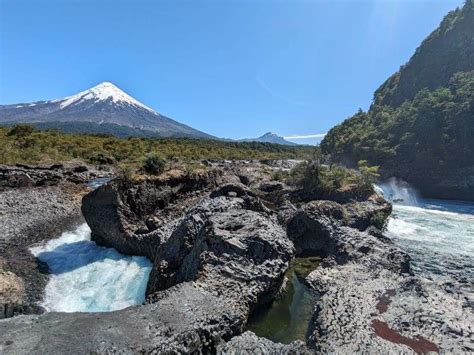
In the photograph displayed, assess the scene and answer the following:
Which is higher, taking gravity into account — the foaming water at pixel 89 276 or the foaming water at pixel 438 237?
the foaming water at pixel 438 237

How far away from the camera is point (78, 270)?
14086 mm

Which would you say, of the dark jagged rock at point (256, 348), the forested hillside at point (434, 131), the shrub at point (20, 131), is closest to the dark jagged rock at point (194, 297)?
the dark jagged rock at point (256, 348)

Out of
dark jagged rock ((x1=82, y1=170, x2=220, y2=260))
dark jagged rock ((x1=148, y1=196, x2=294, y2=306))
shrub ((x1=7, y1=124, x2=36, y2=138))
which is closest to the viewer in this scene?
dark jagged rock ((x1=148, y1=196, x2=294, y2=306))

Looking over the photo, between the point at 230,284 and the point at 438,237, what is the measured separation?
693 inches

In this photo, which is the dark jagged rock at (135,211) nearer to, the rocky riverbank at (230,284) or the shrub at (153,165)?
the rocky riverbank at (230,284)

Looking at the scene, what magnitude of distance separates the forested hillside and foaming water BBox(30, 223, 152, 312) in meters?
38.9

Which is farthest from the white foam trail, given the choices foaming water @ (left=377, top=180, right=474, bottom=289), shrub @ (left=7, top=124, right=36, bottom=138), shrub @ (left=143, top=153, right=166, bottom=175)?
shrub @ (left=7, top=124, right=36, bottom=138)

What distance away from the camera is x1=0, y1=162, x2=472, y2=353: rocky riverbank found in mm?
7059

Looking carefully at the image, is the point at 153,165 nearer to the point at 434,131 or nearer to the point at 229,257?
the point at 229,257

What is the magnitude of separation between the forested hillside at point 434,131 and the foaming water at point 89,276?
3888cm

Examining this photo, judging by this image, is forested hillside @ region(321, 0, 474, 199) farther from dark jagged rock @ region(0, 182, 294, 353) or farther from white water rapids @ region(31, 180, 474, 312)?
dark jagged rock @ region(0, 182, 294, 353)

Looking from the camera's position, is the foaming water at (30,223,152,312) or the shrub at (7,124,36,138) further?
the shrub at (7,124,36,138)

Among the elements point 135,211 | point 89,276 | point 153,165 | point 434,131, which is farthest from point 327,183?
point 434,131

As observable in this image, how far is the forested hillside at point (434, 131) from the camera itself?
40.9 metres
